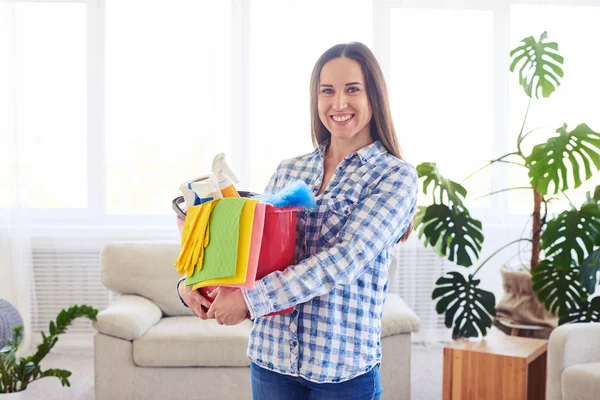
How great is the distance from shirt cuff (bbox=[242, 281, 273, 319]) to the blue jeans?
8.0 inches

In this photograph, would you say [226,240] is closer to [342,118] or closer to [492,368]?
[342,118]

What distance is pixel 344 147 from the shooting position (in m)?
1.36

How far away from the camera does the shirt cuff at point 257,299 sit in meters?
1.09

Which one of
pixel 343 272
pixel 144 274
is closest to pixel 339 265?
pixel 343 272

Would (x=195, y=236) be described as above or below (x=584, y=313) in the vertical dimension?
above

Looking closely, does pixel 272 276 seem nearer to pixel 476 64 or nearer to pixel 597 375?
pixel 597 375

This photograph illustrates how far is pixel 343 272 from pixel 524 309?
2265 millimetres

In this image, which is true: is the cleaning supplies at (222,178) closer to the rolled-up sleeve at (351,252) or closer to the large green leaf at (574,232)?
the rolled-up sleeve at (351,252)

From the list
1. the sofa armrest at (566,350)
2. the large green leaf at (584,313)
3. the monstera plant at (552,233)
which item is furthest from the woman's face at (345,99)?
the large green leaf at (584,313)

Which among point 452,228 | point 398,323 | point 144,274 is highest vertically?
point 452,228

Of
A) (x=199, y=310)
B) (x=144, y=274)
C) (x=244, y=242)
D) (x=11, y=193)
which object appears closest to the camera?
(x=244, y=242)

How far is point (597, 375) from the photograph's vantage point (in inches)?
93.4

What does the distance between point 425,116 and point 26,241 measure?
2481 mm

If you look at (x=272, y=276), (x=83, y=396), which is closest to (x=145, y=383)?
(x=83, y=396)
